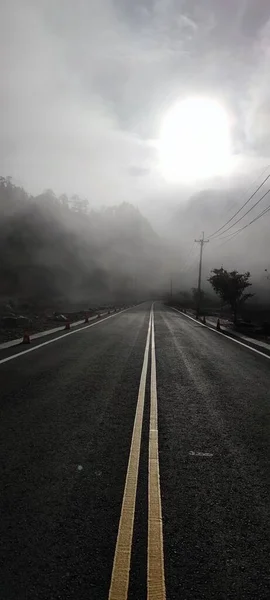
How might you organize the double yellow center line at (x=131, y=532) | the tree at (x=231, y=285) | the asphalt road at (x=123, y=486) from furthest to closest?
the tree at (x=231, y=285) → the asphalt road at (x=123, y=486) → the double yellow center line at (x=131, y=532)

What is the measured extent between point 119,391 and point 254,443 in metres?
3.36

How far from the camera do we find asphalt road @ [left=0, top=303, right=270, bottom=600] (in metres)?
2.82

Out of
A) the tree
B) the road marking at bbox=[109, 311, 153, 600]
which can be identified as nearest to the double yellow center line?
the road marking at bbox=[109, 311, 153, 600]

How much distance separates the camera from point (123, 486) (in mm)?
4152

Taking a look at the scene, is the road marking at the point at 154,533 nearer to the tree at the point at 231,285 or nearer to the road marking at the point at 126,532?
the road marking at the point at 126,532

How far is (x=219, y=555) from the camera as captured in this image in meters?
3.06

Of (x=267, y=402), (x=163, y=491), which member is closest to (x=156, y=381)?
(x=267, y=402)

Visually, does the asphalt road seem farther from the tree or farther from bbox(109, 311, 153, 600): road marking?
the tree

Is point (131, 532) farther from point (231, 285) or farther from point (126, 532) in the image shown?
point (231, 285)

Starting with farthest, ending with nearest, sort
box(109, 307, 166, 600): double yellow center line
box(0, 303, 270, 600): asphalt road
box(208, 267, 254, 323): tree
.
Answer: box(208, 267, 254, 323): tree < box(0, 303, 270, 600): asphalt road < box(109, 307, 166, 600): double yellow center line

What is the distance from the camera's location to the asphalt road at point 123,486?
2.82 meters

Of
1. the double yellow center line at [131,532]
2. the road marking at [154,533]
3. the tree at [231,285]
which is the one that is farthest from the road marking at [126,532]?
the tree at [231,285]

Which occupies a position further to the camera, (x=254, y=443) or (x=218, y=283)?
(x=218, y=283)

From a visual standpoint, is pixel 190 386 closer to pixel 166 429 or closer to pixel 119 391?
pixel 119 391
